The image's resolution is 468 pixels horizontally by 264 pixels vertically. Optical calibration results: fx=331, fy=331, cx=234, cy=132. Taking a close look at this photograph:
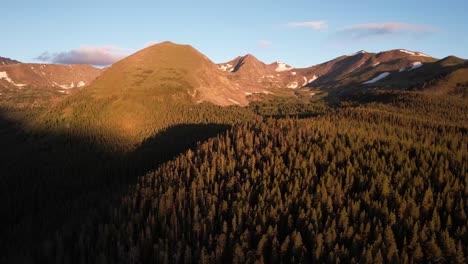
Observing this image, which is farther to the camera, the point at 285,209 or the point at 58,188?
the point at 58,188

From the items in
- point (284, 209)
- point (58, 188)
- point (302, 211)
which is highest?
point (302, 211)

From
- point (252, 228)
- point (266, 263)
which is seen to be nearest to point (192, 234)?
point (252, 228)

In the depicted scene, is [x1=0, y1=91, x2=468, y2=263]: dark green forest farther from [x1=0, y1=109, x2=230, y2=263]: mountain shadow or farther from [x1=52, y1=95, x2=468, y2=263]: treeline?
[x1=0, y1=109, x2=230, y2=263]: mountain shadow

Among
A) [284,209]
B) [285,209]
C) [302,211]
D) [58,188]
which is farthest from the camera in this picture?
[58,188]

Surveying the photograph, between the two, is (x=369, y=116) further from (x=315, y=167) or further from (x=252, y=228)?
(x=252, y=228)

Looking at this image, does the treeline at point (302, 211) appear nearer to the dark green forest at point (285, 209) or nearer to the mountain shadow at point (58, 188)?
the dark green forest at point (285, 209)

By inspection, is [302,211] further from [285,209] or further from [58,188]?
[58,188]

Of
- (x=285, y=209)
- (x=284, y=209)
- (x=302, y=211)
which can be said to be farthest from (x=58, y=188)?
(x=302, y=211)

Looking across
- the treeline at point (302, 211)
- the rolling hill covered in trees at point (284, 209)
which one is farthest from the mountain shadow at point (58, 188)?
the treeline at point (302, 211)
